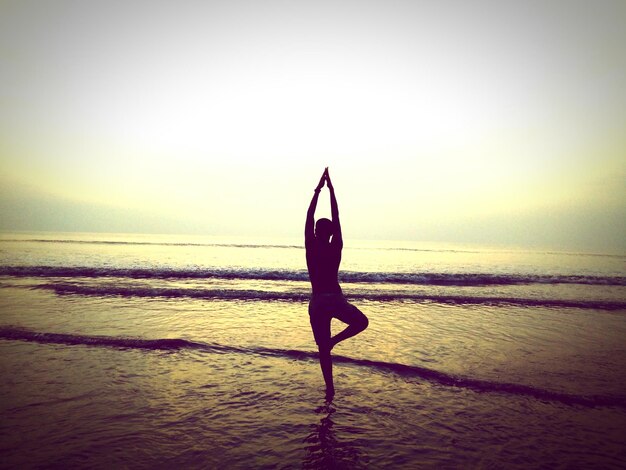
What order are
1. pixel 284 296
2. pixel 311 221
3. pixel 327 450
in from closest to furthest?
1. pixel 327 450
2. pixel 311 221
3. pixel 284 296

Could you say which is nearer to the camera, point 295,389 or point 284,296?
point 295,389

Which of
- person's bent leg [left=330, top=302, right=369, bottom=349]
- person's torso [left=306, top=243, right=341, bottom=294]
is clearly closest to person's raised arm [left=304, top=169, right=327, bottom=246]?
person's torso [left=306, top=243, right=341, bottom=294]

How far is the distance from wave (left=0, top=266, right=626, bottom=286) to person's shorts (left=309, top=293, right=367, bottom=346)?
727 inches

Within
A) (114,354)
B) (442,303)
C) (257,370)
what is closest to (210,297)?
(114,354)

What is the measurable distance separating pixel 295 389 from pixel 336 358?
72.8 inches

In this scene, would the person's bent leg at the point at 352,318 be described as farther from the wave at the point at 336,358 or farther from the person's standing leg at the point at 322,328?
the wave at the point at 336,358

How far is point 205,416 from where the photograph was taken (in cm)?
469

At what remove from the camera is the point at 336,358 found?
7305mm

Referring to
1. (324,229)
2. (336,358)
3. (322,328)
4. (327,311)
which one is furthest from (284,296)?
(324,229)

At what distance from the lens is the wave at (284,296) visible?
50.6 feet

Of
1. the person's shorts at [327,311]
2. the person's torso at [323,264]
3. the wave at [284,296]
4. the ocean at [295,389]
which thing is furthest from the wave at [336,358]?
the wave at [284,296]

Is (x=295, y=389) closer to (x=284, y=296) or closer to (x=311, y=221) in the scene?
(x=311, y=221)

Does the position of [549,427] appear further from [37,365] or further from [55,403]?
[37,365]

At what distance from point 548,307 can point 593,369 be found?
9.17m
